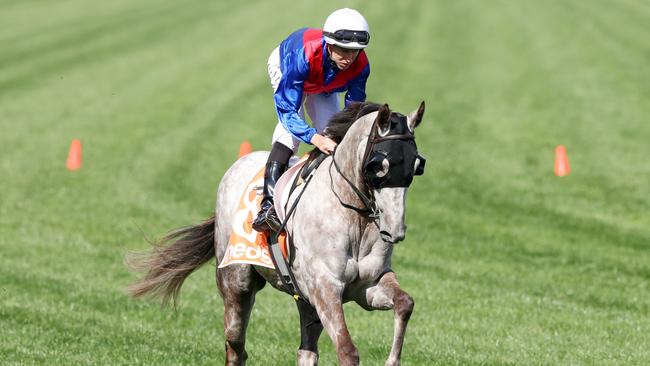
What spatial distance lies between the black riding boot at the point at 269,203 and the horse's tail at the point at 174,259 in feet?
5.17

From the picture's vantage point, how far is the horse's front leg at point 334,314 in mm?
7086

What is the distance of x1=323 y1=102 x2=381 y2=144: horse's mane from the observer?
755 centimetres

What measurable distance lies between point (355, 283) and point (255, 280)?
6.02 feet

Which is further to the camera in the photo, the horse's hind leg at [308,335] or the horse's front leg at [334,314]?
the horse's hind leg at [308,335]

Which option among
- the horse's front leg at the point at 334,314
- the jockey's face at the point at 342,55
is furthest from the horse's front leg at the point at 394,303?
the jockey's face at the point at 342,55

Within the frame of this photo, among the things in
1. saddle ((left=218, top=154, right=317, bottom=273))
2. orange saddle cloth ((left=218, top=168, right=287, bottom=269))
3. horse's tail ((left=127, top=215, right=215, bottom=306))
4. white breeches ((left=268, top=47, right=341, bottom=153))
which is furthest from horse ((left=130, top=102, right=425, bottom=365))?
horse's tail ((left=127, top=215, right=215, bottom=306))

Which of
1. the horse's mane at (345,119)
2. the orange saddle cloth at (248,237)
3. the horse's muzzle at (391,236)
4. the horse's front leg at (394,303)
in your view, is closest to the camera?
the horse's muzzle at (391,236)

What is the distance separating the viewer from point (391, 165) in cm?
679

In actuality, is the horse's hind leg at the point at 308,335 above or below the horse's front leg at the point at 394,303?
below

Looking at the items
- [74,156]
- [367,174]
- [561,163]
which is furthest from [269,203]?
[74,156]

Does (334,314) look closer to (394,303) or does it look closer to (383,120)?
(394,303)

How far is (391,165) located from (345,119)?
0.97 metres

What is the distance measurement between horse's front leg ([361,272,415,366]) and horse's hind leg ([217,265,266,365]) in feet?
5.68

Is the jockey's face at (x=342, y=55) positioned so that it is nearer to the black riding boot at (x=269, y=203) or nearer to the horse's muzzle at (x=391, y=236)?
the black riding boot at (x=269, y=203)
